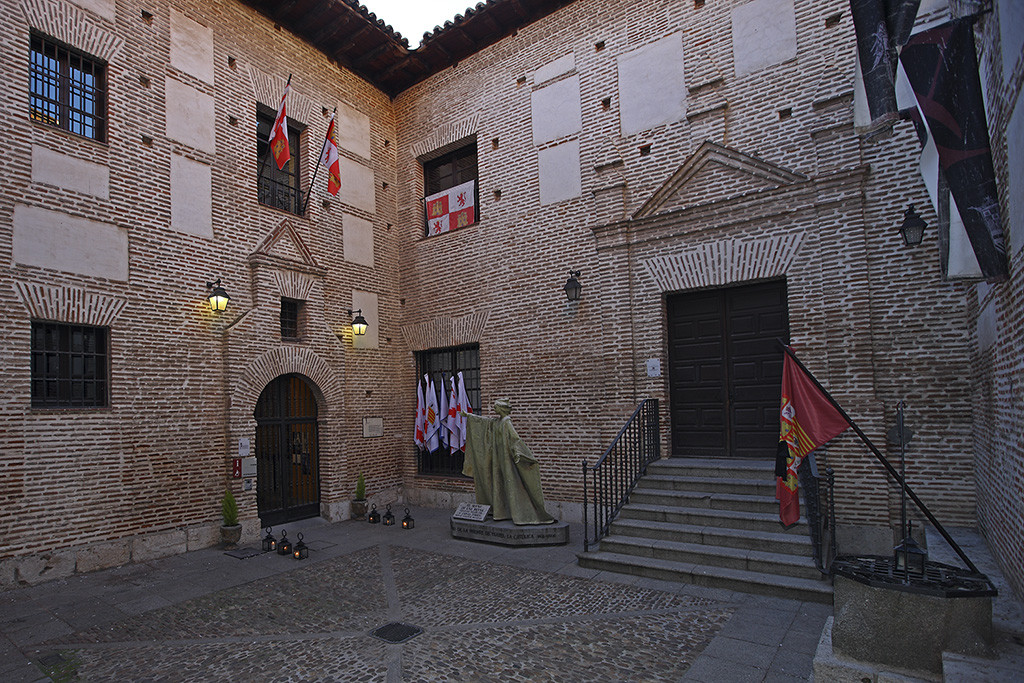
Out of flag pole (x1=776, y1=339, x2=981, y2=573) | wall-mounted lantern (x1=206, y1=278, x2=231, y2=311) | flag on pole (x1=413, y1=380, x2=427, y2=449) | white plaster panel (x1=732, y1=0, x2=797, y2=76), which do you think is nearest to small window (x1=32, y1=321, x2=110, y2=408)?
wall-mounted lantern (x1=206, y1=278, x2=231, y2=311)

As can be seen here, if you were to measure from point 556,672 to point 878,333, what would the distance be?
210 inches

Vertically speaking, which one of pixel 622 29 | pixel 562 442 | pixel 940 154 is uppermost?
pixel 622 29

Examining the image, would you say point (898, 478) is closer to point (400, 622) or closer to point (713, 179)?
point (400, 622)

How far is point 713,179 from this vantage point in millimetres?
7848

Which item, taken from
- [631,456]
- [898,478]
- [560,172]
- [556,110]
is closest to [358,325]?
[560,172]

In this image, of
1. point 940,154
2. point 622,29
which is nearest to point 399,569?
point 940,154

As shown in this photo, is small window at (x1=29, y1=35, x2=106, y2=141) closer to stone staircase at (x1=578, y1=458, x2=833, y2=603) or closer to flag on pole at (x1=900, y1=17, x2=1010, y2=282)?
stone staircase at (x1=578, y1=458, x2=833, y2=603)

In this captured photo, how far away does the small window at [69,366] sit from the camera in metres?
6.78

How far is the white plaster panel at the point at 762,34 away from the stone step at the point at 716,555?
242 inches

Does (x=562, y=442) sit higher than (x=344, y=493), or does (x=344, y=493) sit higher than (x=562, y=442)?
(x=562, y=442)

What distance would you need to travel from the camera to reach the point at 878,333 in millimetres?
6695

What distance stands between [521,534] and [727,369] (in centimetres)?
352

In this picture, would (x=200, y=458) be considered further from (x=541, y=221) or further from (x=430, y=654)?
(x=541, y=221)

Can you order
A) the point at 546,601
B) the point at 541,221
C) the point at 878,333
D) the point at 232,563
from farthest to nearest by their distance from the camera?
the point at 541,221 → the point at 232,563 → the point at 878,333 → the point at 546,601
